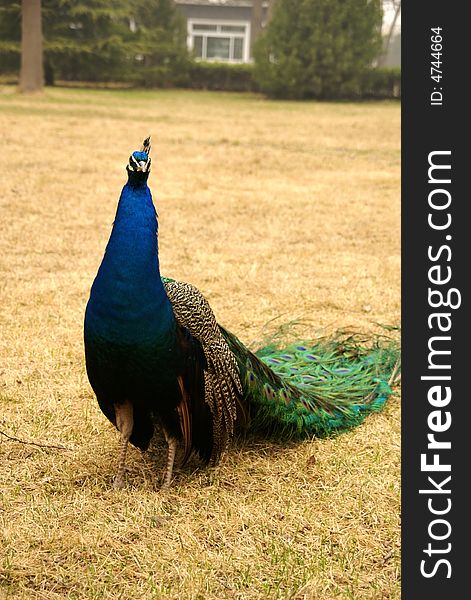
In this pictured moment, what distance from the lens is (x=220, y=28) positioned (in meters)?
35.2

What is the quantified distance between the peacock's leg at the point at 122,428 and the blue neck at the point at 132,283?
35 centimetres

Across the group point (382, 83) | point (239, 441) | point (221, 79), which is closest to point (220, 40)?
point (221, 79)

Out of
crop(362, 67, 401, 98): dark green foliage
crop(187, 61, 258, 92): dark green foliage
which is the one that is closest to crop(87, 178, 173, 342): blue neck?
crop(362, 67, 401, 98): dark green foliage

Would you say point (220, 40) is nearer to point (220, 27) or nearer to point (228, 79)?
point (220, 27)

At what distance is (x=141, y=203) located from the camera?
268 centimetres

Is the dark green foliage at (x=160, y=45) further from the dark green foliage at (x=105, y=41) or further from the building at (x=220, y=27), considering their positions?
the building at (x=220, y=27)

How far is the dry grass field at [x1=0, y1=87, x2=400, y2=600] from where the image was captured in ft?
8.26

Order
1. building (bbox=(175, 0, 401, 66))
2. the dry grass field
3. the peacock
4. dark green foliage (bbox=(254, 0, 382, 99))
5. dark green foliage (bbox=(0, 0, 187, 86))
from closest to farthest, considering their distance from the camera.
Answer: the dry grass field → the peacock → dark green foliage (bbox=(254, 0, 382, 99)) → dark green foliage (bbox=(0, 0, 187, 86)) → building (bbox=(175, 0, 401, 66))

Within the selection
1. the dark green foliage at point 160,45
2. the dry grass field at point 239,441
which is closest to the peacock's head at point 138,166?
the dry grass field at point 239,441

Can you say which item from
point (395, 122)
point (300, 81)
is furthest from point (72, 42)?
point (395, 122)

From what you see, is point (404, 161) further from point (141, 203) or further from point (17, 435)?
point (17, 435)

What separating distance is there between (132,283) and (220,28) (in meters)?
34.7

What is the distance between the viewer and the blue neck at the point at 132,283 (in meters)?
2.60

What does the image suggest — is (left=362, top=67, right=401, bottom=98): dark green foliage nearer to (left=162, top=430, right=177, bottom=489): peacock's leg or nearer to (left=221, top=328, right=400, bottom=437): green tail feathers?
(left=221, top=328, right=400, bottom=437): green tail feathers
